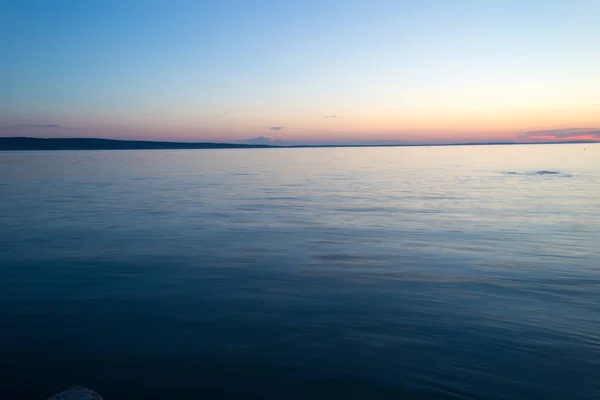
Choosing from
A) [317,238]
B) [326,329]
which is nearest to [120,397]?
[326,329]

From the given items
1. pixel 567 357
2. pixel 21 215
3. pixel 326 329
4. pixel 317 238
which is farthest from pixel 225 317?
pixel 21 215

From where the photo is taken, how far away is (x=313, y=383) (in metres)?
7.94

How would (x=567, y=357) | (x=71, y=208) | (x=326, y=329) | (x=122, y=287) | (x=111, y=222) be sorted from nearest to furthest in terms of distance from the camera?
1. (x=567, y=357)
2. (x=326, y=329)
3. (x=122, y=287)
4. (x=111, y=222)
5. (x=71, y=208)

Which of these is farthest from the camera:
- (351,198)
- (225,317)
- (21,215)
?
(351,198)

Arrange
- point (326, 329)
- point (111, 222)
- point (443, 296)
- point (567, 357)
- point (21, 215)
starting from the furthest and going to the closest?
point (21, 215) → point (111, 222) → point (443, 296) → point (326, 329) → point (567, 357)

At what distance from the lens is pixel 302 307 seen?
11.4 m

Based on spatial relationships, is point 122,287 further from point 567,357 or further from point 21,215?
point 21,215

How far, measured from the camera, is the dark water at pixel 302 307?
803 cm

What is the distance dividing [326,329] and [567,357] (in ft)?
14.8

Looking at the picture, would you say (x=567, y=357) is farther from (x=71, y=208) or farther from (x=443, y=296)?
(x=71, y=208)

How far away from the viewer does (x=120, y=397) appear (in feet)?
24.6

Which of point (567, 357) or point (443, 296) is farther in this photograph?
point (443, 296)

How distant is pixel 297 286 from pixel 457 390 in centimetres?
610

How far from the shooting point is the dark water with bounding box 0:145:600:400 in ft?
26.3
